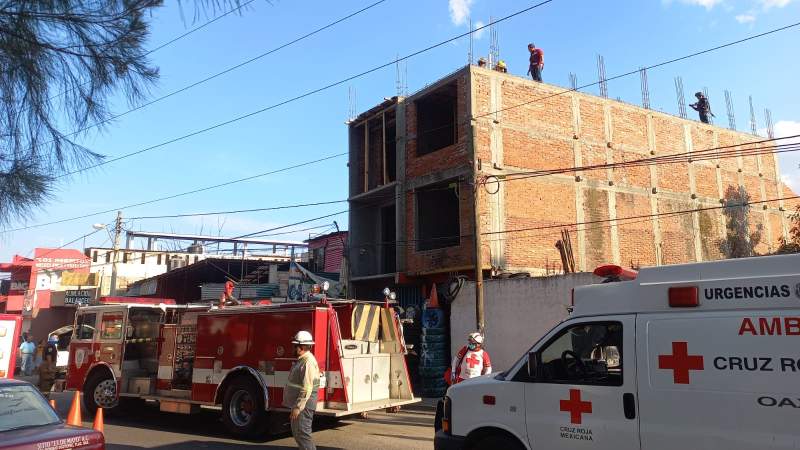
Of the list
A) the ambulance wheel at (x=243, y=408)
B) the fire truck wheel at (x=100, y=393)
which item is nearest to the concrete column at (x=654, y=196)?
the ambulance wheel at (x=243, y=408)

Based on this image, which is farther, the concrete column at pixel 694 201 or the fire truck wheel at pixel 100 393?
the concrete column at pixel 694 201

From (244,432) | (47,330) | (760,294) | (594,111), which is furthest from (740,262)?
(47,330)

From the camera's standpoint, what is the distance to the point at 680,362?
4574mm

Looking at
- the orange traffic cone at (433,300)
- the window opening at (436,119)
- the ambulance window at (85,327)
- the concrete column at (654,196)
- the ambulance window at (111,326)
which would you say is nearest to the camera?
the ambulance window at (111,326)

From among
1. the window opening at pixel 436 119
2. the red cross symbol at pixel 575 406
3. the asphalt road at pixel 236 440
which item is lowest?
the asphalt road at pixel 236 440

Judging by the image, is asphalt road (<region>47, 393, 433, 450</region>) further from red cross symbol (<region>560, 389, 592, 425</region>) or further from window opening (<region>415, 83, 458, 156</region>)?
window opening (<region>415, 83, 458, 156</region>)

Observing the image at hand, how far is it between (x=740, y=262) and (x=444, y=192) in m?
16.3

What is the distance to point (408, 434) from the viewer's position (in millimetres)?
9992

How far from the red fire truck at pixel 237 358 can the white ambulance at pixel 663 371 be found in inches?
174

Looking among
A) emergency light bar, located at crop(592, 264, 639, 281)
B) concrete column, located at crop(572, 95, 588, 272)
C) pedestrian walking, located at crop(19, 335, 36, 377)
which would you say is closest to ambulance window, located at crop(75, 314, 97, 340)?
pedestrian walking, located at crop(19, 335, 36, 377)

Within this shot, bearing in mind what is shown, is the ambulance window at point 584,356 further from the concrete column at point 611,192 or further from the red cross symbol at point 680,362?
the concrete column at point 611,192

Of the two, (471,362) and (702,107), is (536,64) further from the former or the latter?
(471,362)

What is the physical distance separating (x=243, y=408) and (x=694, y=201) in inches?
785

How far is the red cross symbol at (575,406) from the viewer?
492 centimetres
